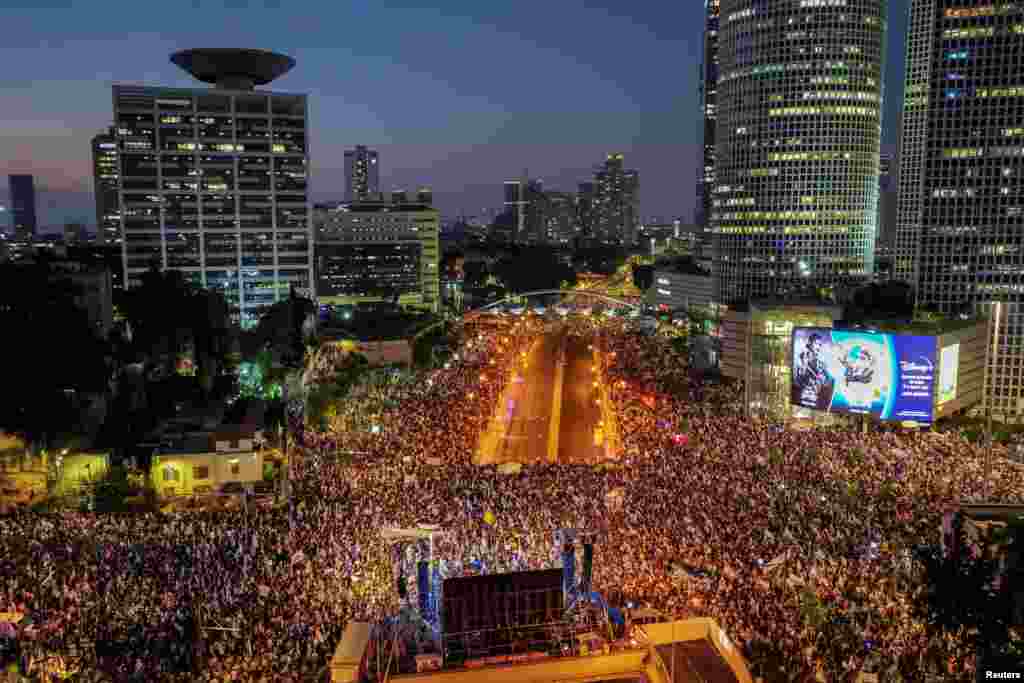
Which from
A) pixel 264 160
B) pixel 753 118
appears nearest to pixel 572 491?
pixel 753 118

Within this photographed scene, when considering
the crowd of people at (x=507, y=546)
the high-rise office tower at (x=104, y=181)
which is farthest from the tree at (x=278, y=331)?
the high-rise office tower at (x=104, y=181)

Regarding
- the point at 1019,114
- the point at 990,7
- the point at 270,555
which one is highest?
the point at 990,7

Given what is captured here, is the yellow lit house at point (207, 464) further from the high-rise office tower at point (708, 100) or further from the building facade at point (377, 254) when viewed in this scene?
the high-rise office tower at point (708, 100)

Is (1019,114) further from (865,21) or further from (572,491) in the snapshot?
(572,491)

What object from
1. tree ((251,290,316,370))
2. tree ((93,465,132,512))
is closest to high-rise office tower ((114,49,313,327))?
tree ((251,290,316,370))

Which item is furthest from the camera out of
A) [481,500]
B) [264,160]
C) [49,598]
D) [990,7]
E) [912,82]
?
[912,82]

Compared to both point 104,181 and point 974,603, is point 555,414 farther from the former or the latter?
point 104,181

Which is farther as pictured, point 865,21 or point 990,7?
point 865,21
